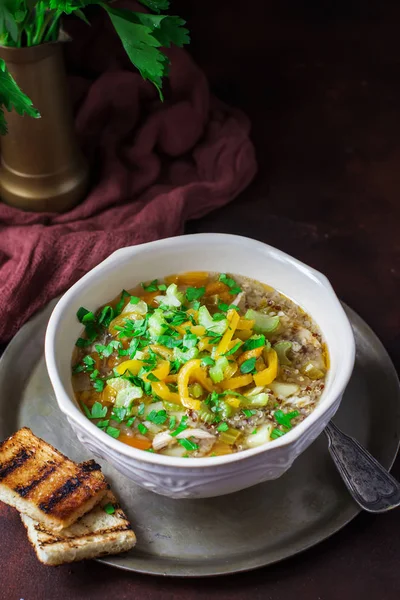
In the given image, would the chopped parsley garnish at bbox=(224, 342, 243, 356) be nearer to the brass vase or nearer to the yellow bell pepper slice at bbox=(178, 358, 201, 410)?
the yellow bell pepper slice at bbox=(178, 358, 201, 410)

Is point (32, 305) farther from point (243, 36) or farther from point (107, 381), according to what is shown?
point (243, 36)

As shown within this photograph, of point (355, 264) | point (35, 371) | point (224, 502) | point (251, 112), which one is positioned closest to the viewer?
point (224, 502)

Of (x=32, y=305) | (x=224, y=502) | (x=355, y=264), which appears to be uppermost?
(x=32, y=305)

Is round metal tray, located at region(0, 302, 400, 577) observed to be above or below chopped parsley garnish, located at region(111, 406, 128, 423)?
below

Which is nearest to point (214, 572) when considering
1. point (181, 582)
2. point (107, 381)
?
point (181, 582)

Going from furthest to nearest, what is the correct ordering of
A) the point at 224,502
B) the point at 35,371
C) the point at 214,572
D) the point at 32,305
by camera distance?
the point at 32,305, the point at 35,371, the point at 224,502, the point at 214,572

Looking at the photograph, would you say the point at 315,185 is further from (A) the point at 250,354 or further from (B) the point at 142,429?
(B) the point at 142,429

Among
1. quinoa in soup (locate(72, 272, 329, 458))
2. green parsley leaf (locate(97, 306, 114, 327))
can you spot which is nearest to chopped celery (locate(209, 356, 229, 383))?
quinoa in soup (locate(72, 272, 329, 458))

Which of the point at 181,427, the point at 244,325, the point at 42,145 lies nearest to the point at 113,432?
the point at 181,427
